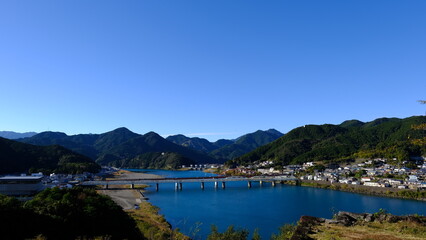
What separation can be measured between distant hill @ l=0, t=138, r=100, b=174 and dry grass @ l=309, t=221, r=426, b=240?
71234 millimetres

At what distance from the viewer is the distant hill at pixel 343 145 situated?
239 ft

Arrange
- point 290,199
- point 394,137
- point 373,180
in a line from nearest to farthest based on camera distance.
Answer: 1. point 290,199
2. point 373,180
3. point 394,137

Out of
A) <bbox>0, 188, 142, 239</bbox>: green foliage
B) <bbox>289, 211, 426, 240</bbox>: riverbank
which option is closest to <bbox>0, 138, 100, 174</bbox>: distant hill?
<bbox>0, 188, 142, 239</bbox>: green foliage

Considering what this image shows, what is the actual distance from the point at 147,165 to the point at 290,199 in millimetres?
118327

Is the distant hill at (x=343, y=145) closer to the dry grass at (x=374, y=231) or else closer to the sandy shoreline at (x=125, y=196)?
the sandy shoreline at (x=125, y=196)

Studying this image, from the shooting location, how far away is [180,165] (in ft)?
451

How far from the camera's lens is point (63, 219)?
12531 millimetres

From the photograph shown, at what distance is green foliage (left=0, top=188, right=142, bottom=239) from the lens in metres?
10.9

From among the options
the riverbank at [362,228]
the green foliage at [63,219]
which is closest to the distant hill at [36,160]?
the green foliage at [63,219]

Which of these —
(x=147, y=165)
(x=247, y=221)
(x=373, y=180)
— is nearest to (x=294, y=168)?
(x=373, y=180)

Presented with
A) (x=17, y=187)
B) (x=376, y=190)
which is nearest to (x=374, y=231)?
(x=376, y=190)

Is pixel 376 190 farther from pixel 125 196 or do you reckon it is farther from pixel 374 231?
pixel 125 196

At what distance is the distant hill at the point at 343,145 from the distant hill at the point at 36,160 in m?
59.7

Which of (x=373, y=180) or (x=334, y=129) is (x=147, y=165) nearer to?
(x=334, y=129)
